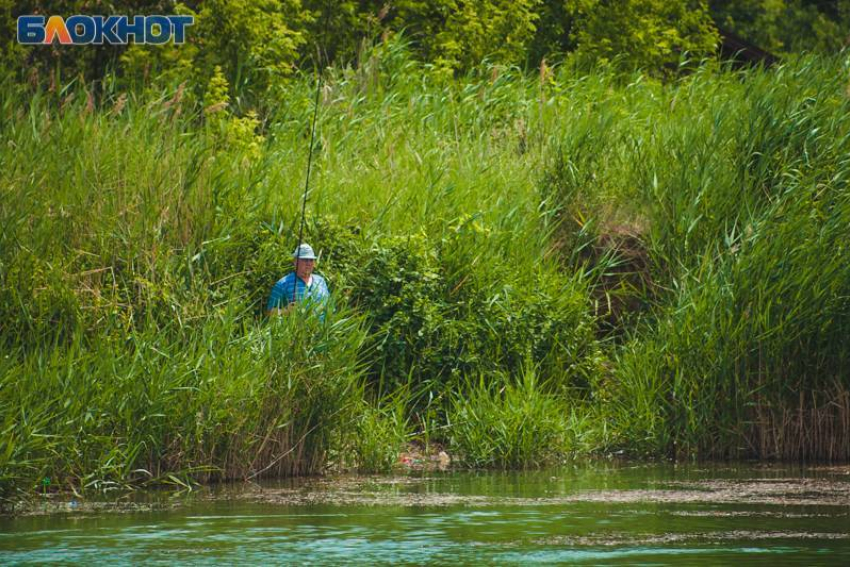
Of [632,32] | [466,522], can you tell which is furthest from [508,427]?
[632,32]

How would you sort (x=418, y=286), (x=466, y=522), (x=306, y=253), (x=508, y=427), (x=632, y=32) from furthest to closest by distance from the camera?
(x=632, y=32), (x=418, y=286), (x=306, y=253), (x=508, y=427), (x=466, y=522)

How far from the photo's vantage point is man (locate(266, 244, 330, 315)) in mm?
14133

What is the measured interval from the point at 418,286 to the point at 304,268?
1430 mm

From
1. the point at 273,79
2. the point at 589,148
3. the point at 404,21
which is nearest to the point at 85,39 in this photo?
the point at 273,79

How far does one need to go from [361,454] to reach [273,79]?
754cm

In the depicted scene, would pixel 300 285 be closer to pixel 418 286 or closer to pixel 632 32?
pixel 418 286

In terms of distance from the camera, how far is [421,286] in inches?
602

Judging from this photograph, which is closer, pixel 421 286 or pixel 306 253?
pixel 306 253

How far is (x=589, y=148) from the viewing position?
17516mm

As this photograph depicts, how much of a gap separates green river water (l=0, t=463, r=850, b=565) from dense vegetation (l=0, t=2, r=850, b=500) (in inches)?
29.3

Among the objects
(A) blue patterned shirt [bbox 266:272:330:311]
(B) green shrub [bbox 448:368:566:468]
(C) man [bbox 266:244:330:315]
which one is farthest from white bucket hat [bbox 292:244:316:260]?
(B) green shrub [bbox 448:368:566:468]

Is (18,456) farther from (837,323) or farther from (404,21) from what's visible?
(404,21)

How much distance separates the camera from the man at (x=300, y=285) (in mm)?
14133

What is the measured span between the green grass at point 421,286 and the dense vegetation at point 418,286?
1.2 inches
